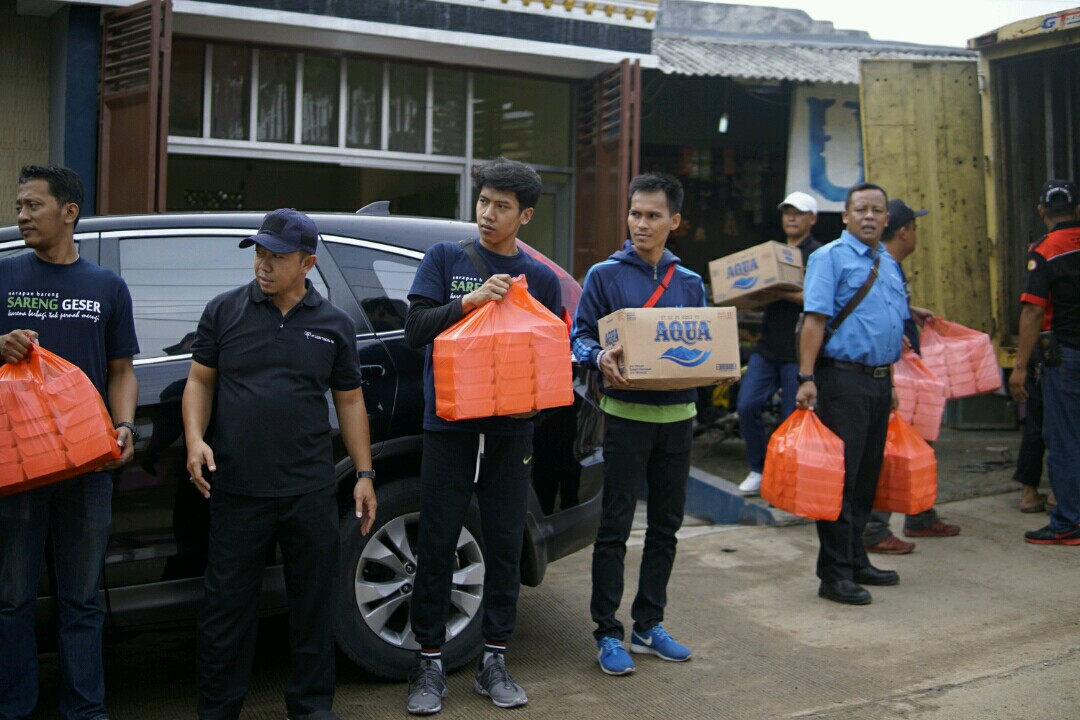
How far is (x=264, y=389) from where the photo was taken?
354cm

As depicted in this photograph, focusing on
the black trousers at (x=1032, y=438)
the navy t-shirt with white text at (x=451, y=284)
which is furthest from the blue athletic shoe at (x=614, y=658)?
the black trousers at (x=1032, y=438)

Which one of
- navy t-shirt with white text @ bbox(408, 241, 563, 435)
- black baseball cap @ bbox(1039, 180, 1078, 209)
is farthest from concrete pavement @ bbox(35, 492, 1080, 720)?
black baseball cap @ bbox(1039, 180, 1078, 209)

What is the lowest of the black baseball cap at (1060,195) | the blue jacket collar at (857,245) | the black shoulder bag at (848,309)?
the black shoulder bag at (848,309)

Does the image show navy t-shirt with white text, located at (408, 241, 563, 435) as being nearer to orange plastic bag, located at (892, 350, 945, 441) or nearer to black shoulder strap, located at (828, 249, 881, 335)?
black shoulder strap, located at (828, 249, 881, 335)

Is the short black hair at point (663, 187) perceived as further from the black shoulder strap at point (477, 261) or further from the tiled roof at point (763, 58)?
the tiled roof at point (763, 58)

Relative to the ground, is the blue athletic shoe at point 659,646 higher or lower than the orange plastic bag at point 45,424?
lower

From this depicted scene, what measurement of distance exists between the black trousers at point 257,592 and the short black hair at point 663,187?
1747 millimetres

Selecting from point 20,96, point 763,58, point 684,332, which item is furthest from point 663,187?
point 763,58

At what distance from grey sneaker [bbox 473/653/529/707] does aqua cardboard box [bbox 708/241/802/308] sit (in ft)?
12.2

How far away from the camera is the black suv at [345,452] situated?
3811mm

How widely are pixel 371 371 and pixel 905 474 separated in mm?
2904

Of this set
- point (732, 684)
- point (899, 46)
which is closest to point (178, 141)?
point (732, 684)

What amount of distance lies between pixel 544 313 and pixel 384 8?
5352 mm

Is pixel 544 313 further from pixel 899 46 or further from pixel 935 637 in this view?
pixel 899 46
